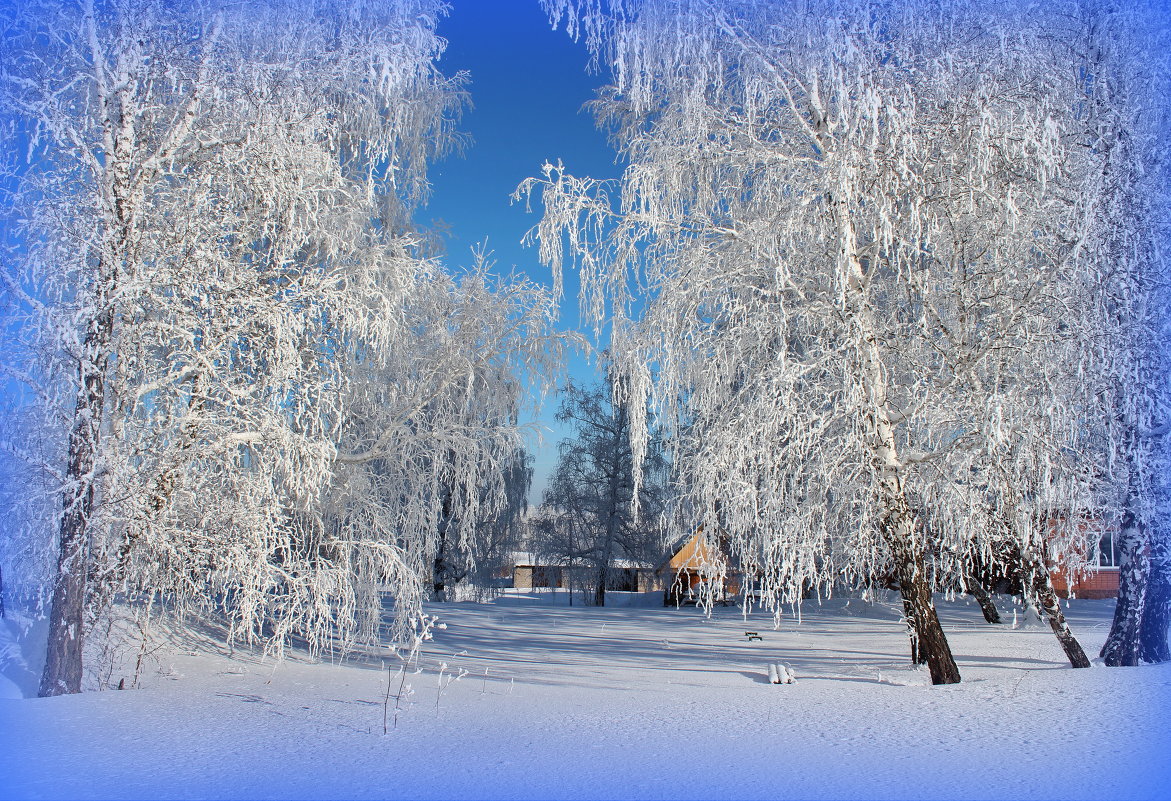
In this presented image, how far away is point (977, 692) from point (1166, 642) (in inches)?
116

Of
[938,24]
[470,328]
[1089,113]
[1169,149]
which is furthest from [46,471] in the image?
[1169,149]

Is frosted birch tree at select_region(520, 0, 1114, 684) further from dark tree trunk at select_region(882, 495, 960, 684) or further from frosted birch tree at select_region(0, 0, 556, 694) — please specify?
frosted birch tree at select_region(0, 0, 556, 694)

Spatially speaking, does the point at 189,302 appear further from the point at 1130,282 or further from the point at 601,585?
the point at 601,585

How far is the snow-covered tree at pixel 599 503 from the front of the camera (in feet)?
75.7

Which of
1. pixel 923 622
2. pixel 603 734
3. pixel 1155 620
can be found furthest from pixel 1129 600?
pixel 603 734

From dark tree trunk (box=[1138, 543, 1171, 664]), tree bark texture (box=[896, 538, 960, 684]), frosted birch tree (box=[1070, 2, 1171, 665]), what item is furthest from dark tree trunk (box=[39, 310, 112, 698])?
dark tree trunk (box=[1138, 543, 1171, 664])

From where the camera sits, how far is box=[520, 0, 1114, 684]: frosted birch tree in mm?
5848

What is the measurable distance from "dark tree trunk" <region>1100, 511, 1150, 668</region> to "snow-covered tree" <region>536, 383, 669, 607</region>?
1545cm

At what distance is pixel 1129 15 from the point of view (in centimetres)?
648

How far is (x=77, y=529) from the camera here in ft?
18.6

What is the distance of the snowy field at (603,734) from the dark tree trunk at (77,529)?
0.28m

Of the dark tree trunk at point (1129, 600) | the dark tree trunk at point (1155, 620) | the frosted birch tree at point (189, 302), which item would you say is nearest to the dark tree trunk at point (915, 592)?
the dark tree trunk at point (1129, 600)

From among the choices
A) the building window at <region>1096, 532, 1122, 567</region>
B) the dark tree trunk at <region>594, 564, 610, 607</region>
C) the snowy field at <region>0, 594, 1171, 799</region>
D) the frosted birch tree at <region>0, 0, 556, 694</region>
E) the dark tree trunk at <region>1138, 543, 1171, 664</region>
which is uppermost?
the frosted birch tree at <region>0, 0, 556, 694</region>

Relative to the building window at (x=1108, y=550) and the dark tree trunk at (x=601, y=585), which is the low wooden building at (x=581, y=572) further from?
the building window at (x=1108, y=550)
